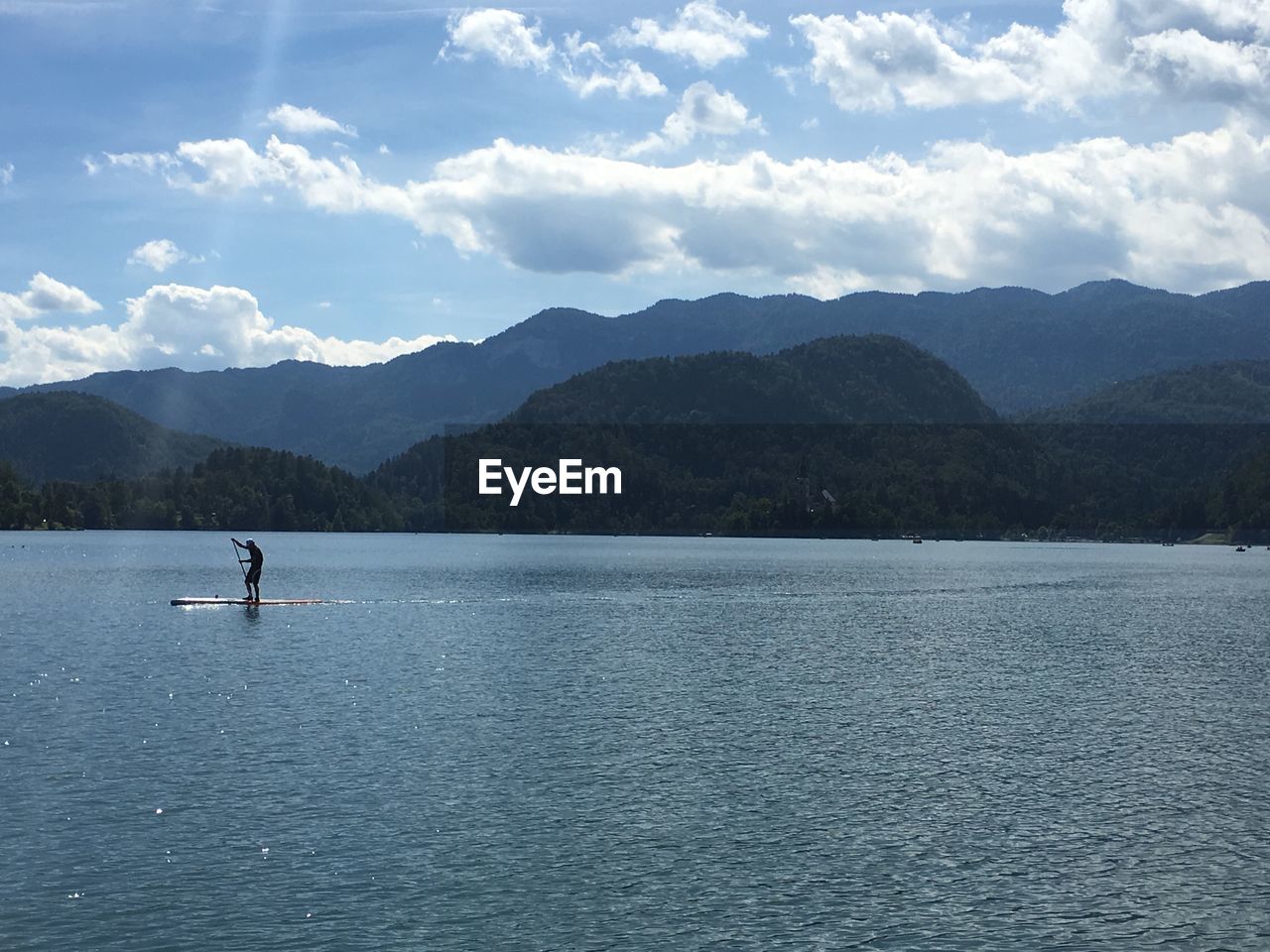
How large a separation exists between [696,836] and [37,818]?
1665cm

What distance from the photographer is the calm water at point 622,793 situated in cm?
2606

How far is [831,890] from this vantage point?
28.2 m

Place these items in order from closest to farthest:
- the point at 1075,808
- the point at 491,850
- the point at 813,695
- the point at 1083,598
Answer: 1. the point at 491,850
2. the point at 1075,808
3. the point at 813,695
4. the point at 1083,598

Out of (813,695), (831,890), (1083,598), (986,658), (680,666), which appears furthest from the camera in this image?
(1083,598)

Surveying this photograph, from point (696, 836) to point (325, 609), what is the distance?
75.7 metres

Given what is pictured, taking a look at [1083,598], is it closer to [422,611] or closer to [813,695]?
[422,611]

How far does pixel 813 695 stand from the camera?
58594 millimetres

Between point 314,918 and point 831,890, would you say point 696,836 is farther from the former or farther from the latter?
point 314,918

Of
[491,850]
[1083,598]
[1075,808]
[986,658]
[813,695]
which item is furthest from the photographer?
[1083,598]

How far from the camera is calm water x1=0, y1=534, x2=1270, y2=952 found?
1026 inches

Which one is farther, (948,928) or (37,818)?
(37,818)

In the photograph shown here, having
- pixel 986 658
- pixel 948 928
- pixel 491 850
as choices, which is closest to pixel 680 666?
pixel 986 658

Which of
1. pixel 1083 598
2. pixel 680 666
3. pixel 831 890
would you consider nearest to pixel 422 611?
pixel 680 666

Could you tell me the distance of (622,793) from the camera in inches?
1460
